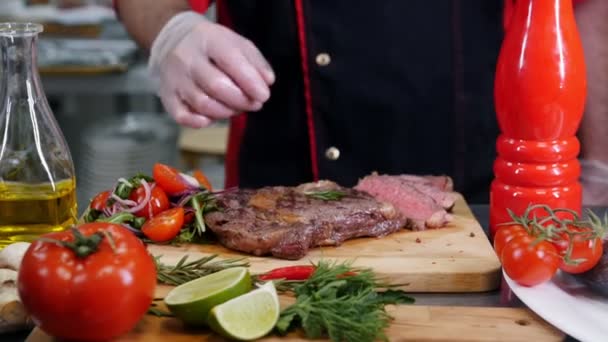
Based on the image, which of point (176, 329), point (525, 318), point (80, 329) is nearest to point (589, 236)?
point (525, 318)

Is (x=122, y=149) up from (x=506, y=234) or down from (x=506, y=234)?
down

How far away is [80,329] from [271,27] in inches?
49.3

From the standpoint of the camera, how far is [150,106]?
16.5 ft

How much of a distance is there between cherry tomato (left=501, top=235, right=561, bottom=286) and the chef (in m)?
0.87

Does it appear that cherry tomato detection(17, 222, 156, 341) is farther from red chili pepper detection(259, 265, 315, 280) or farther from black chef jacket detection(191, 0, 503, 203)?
black chef jacket detection(191, 0, 503, 203)

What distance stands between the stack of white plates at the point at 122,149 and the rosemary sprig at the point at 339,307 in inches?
104

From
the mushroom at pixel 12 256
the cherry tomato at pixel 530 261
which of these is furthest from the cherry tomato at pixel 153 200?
the cherry tomato at pixel 530 261

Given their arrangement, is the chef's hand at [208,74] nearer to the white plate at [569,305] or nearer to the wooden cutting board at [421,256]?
the wooden cutting board at [421,256]

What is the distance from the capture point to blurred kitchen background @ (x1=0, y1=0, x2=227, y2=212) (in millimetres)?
3723

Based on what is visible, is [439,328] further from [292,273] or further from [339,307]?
[292,273]

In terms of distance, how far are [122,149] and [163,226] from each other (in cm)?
238

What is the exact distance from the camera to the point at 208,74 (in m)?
1.94

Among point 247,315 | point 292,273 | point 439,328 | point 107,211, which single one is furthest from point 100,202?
point 439,328

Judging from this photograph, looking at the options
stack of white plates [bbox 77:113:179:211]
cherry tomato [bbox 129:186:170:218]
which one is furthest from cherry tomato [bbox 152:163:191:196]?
stack of white plates [bbox 77:113:179:211]
